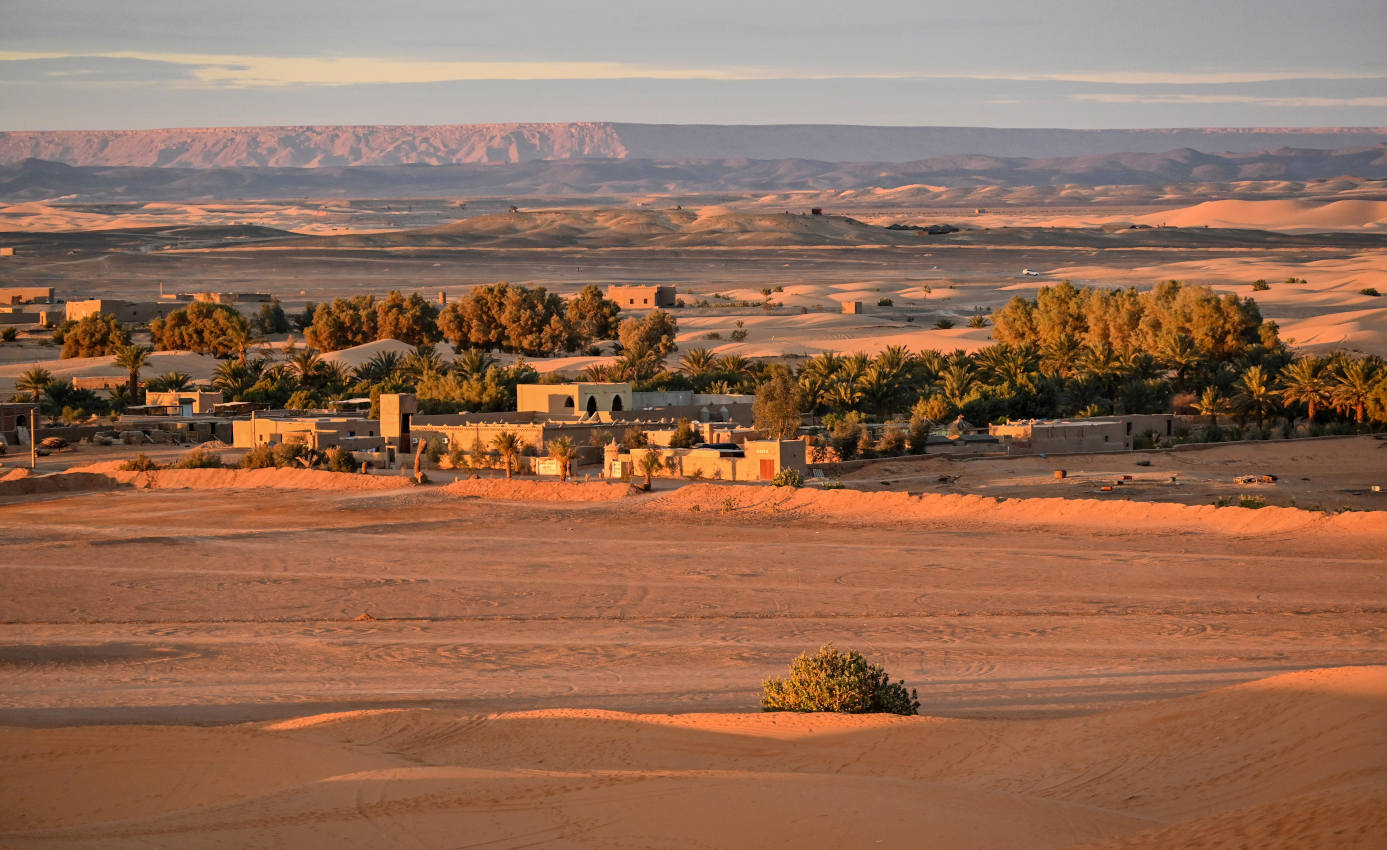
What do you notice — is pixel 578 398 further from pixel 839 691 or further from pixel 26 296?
pixel 26 296

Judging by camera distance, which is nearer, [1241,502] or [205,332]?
[1241,502]

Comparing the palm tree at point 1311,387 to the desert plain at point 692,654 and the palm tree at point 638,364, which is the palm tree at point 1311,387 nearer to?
the desert plain at point 692,654

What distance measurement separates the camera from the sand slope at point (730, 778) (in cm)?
977

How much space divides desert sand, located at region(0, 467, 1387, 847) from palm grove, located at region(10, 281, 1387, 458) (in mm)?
10730

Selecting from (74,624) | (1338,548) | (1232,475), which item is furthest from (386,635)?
(1232,475)

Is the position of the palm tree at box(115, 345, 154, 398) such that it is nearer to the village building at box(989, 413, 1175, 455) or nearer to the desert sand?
the desert sand

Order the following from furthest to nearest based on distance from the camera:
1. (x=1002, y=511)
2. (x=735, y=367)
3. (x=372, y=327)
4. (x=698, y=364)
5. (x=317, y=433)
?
(x=372, y=327)
(x=698, y=364)
(x=735, y=367)
(x=317, y=433)
(x=1002, y=511)

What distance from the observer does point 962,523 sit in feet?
87.7

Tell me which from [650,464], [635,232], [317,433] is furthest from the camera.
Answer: [635,232]

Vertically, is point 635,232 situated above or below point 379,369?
above

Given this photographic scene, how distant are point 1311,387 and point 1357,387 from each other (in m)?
1.37

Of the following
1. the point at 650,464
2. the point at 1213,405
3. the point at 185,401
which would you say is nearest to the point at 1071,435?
the point at 1213,405

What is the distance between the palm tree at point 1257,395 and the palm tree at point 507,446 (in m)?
17.6

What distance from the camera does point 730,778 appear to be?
10.9 meters
